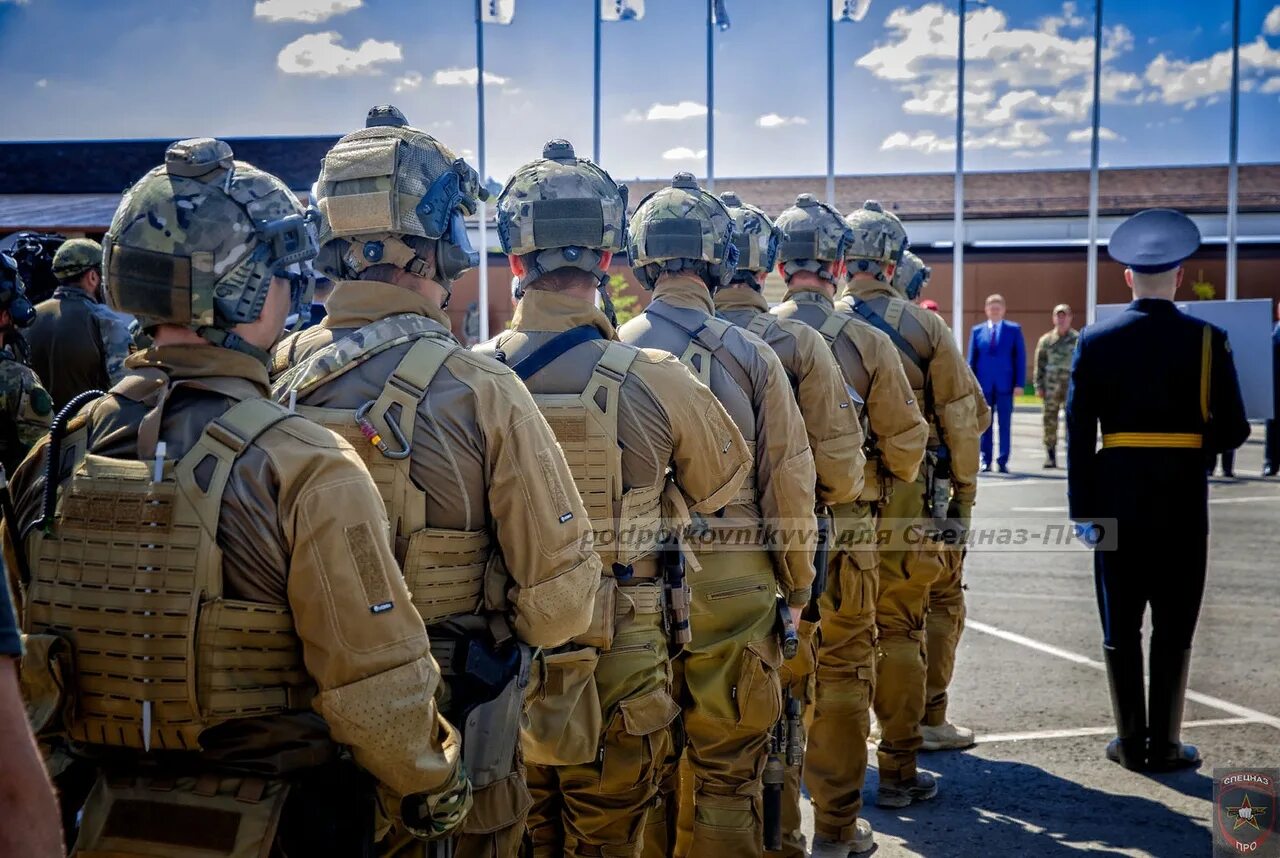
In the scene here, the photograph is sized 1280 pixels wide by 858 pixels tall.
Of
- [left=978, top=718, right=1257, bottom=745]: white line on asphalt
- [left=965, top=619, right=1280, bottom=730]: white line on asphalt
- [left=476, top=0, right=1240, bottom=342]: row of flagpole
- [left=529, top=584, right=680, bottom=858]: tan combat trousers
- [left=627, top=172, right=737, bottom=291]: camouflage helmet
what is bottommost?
[left=978, top=718, right=1257, bottom=745]: white line on asphalt

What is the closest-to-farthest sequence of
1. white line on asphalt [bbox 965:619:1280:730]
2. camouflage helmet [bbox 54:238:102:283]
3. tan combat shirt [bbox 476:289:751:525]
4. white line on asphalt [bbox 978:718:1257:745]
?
tan combat shirt [bbox 476:289:751:525] < white line on asphalt [bbox 978:718:1257:745] < white line on asphalt [bbox 965:619:1280:730] < camouflage helmet [bbox 54:238:102:283]

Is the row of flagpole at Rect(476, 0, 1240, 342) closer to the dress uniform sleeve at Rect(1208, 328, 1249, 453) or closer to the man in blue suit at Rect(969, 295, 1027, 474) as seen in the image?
the man in blue suit at Rect(969, 295, 1027, 474)

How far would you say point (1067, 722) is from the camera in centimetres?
641

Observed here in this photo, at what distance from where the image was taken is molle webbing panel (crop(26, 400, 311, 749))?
2002mm

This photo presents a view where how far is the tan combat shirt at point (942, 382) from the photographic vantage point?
6047mm

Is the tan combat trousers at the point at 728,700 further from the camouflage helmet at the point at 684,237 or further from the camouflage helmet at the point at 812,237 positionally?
the camouflage helmet at the point at 812,237

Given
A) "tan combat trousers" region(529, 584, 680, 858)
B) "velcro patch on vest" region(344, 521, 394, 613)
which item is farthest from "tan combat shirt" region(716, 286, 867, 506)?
"velcro patch on vest" region(344, 521, 394, 613)

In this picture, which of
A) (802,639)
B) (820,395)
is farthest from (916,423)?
(802,639)

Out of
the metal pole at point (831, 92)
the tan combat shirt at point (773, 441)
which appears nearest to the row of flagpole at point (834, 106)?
the metal pole at point (831, 92)

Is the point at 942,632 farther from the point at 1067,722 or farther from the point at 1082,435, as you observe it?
the point at 1082,435

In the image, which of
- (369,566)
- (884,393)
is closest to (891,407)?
(884,393)

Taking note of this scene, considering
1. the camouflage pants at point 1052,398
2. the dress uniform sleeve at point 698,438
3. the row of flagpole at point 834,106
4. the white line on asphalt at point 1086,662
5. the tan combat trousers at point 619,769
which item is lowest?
the white line on asphalt at point 1086,662

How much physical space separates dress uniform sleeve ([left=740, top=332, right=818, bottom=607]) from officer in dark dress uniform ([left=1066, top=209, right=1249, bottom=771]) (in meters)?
2.34

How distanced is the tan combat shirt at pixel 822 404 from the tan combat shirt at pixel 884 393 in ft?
2.02
